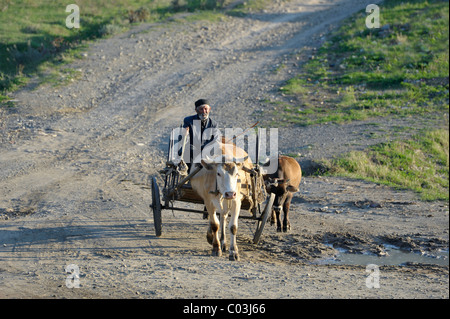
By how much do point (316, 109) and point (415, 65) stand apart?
246 inches

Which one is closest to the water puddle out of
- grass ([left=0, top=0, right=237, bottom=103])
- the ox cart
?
the ox cart

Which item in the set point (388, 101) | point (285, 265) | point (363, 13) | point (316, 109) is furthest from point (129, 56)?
point (285, 265)

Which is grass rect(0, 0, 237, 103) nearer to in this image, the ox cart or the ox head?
the ox cart

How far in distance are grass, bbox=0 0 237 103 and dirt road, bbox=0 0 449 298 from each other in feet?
3.06

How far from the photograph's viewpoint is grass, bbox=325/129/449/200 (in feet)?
51.0

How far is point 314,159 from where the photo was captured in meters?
16.5

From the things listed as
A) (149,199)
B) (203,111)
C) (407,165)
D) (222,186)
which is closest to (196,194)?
(222,186)

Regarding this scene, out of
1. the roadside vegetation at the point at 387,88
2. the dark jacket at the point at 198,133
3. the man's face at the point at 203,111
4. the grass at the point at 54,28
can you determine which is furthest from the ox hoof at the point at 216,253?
the grass at the point at 54,28

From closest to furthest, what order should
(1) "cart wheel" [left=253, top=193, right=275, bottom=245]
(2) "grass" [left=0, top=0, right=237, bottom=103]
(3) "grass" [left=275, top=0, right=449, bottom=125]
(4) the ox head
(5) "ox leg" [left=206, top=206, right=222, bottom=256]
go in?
(4) the ox head → (5) "ox leg" [left=206, top=206, right=222, bottom=256] → (1) "cart wheel" [left=253, top=193, right=275, bottom=245] → (3) "grass" [left=275, top=0, right=449, bottom=125] → (2) "grass" [left=0, top=0, right=237, bottom=103]

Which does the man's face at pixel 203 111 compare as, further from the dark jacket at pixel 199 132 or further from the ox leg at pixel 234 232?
the ox leg at pixel 234 232

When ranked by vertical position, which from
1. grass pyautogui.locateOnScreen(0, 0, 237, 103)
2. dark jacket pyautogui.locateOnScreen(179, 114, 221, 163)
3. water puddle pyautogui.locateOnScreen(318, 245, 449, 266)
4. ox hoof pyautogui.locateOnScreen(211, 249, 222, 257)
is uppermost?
grass pyautogui.locateOnScreen(0, 0, 237, 103)

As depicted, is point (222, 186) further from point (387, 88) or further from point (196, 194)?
point (387, 88)

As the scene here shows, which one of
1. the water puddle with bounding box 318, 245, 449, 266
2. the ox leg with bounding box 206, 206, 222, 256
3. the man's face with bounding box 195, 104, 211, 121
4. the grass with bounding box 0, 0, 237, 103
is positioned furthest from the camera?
the grass with bounding box 0, 0, 237, 103

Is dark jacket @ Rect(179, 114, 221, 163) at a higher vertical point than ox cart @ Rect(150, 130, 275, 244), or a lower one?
higher
